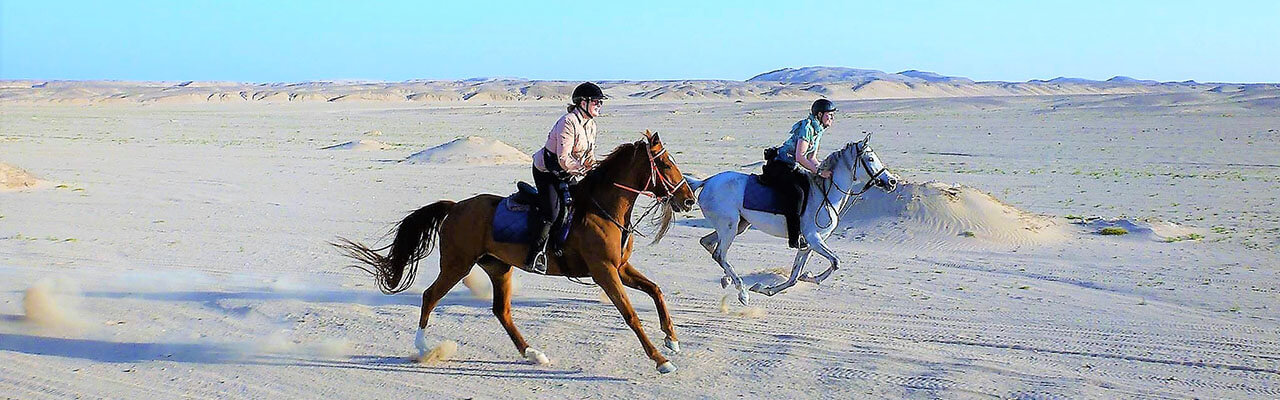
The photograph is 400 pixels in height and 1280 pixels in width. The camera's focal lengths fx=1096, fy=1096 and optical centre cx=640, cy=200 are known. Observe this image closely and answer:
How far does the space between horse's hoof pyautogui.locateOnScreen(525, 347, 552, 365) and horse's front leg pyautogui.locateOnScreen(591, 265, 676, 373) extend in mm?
795

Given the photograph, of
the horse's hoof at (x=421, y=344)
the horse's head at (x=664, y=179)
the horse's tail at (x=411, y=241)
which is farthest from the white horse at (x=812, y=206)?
the horse's hoof at (x=421, y=344)

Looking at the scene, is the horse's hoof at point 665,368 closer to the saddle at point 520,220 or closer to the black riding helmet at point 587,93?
the saddle at point 520,220

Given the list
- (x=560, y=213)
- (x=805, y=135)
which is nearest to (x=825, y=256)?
(x=805, y=135)

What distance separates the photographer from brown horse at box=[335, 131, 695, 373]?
8.27 m

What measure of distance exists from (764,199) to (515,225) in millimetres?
3611

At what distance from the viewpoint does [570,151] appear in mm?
8367

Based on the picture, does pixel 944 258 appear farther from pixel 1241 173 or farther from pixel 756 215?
pixel 1241 173

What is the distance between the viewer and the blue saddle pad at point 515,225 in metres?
8.54

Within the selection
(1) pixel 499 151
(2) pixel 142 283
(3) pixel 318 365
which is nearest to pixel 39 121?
(1) pixel 499 151

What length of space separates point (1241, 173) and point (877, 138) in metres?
19.4

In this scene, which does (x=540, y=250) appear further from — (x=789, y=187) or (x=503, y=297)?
(x=789, y=187)

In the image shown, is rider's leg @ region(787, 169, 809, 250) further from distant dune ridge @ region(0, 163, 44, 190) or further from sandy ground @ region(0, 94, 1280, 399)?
distant dune ridge @ region(0, 163, 44, 190)

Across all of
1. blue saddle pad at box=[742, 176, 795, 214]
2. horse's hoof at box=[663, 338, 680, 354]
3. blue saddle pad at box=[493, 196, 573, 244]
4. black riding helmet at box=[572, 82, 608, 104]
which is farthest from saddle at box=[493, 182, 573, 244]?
blue saddle pad at box=[742, 176, 795, 214]

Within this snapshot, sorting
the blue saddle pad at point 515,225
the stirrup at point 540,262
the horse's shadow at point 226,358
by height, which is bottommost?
the horse's shadow at point 226,358
